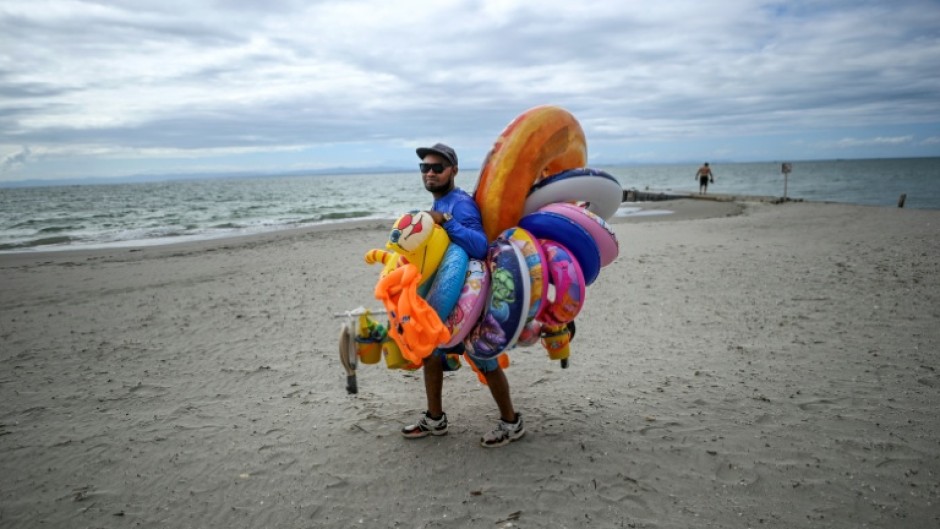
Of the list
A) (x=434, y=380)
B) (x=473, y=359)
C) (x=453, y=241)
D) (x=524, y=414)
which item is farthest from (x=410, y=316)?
(x=524, y=414)

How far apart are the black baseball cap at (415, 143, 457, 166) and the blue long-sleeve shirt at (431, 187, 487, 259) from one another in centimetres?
23

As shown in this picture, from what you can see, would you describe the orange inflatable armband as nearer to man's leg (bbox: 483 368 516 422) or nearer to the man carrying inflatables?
the man carrying inflatables

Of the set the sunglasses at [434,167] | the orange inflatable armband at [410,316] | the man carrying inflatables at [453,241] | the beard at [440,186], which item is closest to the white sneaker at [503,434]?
the man carrying inflatables at [453,241]

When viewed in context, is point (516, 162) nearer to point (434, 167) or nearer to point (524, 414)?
point (434, 167)

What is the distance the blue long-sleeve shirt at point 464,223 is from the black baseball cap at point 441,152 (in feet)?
0.75

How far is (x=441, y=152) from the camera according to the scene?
3.84 metres

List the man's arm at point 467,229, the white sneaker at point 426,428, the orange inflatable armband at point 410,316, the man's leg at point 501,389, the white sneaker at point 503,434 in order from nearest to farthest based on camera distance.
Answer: the orange inflatable armband at point 410,316 → the man's arm at point 467,229 → the man's leg at point 501,389 → the white sneaker at point 503,434 → the white sneaker at point 426,428

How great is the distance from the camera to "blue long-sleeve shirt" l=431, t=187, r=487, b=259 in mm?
3699

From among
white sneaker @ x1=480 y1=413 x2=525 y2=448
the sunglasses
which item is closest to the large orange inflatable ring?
the sunglasses

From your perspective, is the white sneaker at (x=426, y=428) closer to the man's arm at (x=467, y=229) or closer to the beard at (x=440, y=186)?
the man's arm at (x=467, y=229)

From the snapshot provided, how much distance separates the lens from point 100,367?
21.3ft

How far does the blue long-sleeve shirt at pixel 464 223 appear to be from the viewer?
3.70 metres

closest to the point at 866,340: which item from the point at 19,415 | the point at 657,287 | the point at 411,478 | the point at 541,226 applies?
the point at 657,287

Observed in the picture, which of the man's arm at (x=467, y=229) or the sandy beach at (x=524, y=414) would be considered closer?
the sandy beach at (x=524, y=414)
